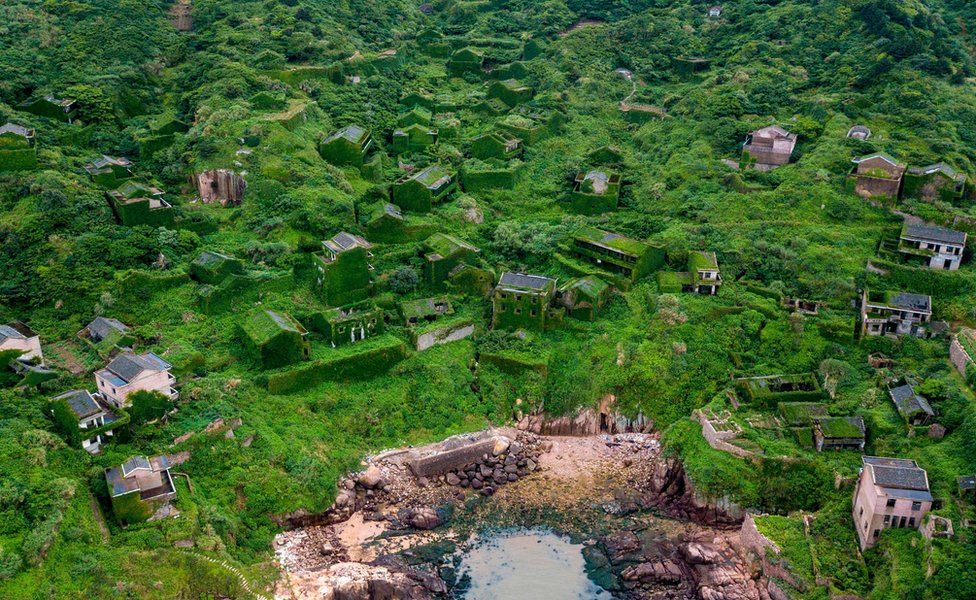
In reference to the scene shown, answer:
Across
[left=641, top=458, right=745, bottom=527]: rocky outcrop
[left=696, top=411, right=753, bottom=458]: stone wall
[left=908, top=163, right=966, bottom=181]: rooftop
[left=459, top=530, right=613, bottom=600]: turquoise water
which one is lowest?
[left=459, top=530, right=613, bottom=600]: turquoise water

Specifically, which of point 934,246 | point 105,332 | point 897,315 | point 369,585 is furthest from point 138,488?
point 934,246

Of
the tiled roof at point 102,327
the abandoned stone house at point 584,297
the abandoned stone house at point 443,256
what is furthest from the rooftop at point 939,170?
the tiled roof at point 102,327

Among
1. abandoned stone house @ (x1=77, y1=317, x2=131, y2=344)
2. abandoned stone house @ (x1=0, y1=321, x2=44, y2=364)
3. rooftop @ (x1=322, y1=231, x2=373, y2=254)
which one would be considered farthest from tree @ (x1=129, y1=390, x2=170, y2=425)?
rooftop @ (x1=322, y1=231, x2=373, y2=254)

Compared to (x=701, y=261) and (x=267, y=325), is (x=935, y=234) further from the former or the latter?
(x=267, y=325)

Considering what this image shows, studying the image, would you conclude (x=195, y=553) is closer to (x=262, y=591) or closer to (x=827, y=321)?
(x=262, y=591)

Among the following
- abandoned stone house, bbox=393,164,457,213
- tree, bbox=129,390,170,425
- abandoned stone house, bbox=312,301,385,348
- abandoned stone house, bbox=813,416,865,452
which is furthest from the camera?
abandoned stone house, bbox=393,164,457,213

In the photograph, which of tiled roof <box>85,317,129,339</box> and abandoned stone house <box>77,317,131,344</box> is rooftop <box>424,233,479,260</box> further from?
tiled roof <box>85,317,129,339</box>

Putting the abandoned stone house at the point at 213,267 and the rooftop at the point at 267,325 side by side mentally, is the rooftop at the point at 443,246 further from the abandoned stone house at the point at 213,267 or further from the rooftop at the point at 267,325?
the abandoned stone house at the point at 213,267
